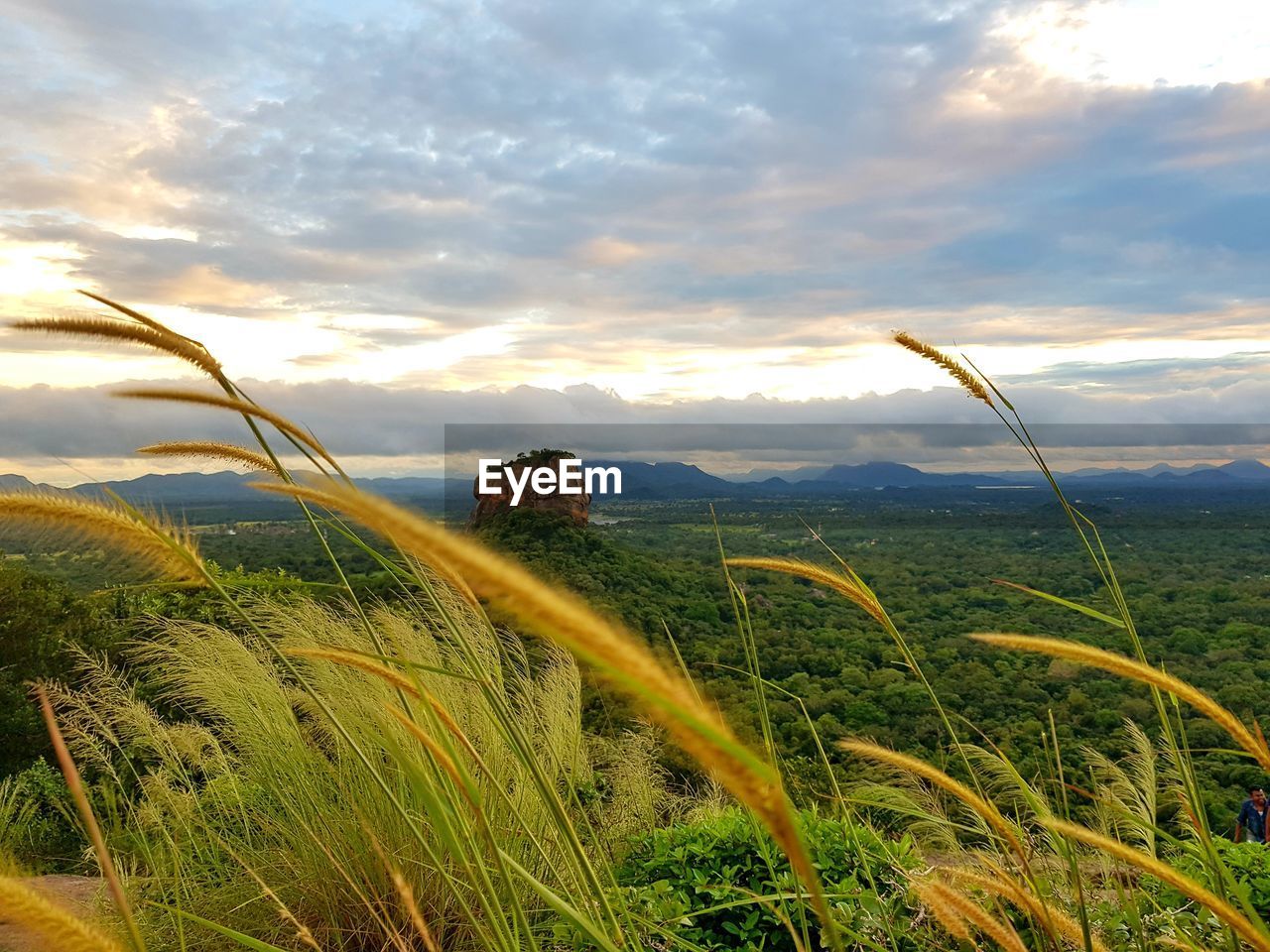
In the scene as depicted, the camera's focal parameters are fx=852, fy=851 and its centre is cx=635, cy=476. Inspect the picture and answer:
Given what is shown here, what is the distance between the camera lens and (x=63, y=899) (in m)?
4.26

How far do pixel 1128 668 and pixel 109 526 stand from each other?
158 cm

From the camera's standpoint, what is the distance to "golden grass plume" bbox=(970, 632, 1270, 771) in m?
1.17

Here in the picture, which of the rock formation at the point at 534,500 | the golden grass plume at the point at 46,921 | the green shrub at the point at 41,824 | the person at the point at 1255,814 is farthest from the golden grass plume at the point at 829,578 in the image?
the rock formation at the point at 534,500

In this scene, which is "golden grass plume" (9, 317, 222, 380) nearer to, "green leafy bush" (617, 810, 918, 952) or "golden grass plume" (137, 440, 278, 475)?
"golden grass plume" (137, 440, 278, 475)

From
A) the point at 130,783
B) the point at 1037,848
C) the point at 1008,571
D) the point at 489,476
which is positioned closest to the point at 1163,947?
the point at 1037,848

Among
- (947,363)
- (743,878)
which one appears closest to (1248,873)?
(743,878)

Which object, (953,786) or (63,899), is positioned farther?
(63,899)

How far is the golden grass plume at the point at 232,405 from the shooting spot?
153cm

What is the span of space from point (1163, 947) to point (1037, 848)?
0.54 metres

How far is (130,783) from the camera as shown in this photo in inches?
288

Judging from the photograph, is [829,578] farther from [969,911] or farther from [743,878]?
[743,878]

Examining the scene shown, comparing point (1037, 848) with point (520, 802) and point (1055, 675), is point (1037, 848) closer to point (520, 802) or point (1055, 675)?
point (520, 802)

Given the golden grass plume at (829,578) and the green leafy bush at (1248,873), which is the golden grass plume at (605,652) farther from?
the green leafy bush at (1248,873)

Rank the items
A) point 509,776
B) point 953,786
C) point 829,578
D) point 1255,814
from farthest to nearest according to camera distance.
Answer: point 1255,814, point 509,776, point 829,578, point 953,786
